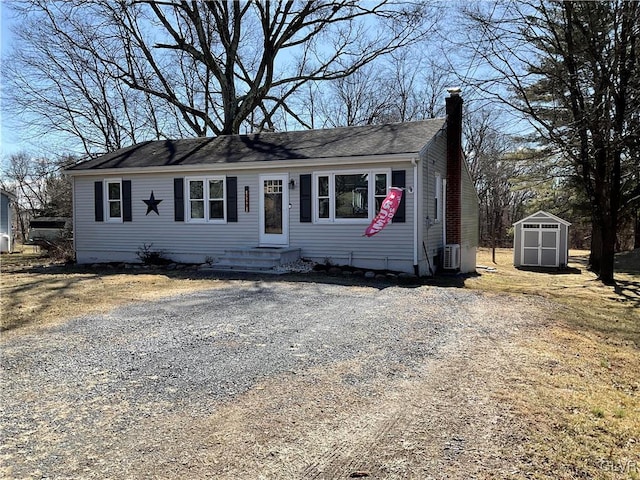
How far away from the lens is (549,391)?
3.96 meters

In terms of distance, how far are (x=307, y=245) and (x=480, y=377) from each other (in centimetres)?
844

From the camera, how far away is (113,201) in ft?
48.1

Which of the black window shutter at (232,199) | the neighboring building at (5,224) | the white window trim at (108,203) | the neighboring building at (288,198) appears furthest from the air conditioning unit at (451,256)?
the neighboring building at (5,224)

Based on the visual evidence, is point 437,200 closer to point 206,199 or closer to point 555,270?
point 555,270

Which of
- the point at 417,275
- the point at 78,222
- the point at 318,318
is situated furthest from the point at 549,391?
the point at 78,222

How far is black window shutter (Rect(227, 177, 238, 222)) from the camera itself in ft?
43.0

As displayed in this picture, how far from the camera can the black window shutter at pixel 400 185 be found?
11.3m

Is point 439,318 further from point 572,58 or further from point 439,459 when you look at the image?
point 572,58

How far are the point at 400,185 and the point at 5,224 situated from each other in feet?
63.9

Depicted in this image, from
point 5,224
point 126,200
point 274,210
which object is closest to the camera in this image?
point 274,210

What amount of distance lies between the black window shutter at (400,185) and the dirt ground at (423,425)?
6.11 meters

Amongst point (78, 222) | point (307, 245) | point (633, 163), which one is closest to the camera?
point (307, 245)

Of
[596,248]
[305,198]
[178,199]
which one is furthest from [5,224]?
[596,248]

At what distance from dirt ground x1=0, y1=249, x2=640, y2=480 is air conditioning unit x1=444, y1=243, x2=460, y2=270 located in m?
7.58
